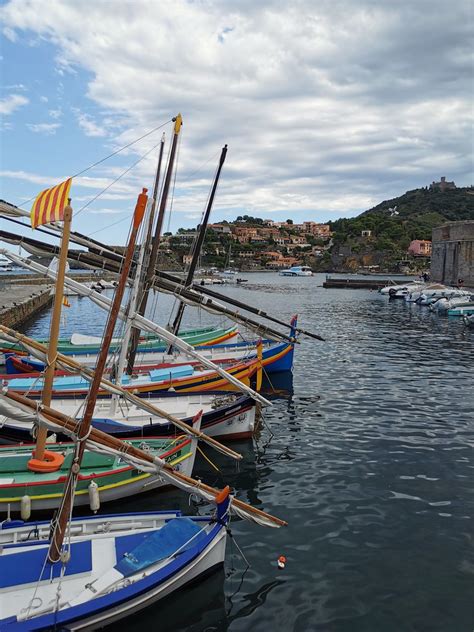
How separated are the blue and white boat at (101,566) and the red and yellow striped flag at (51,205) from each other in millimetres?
6911

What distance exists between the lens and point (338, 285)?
128125mm

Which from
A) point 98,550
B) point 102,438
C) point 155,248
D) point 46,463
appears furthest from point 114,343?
point 98,550

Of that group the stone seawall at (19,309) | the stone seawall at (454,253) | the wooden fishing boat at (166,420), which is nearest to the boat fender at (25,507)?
the wooden fishing boat at (166,420)

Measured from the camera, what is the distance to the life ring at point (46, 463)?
12.9 metres

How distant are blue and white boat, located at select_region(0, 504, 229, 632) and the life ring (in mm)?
2551

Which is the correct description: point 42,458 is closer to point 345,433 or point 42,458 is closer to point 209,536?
point 209,536

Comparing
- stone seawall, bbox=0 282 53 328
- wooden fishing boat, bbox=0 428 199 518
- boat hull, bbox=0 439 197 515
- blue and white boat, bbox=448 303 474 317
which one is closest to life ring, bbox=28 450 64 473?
wooden fishing boat, bbox=0 428 199 518

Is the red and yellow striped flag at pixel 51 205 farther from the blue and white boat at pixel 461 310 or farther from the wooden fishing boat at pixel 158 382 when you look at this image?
the blue and white boat at pixel 461 310

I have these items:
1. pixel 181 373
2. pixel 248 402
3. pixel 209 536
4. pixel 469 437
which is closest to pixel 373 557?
pixel 209 536

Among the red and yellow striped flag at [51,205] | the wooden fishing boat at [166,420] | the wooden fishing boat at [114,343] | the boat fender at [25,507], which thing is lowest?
the boat fender at [25,507]

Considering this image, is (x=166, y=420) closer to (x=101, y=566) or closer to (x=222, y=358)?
(x=101, y=566)

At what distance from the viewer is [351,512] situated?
1387 cm

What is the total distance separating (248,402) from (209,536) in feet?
28.5

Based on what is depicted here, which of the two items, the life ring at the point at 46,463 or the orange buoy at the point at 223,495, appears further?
the life ring at the point at 46,463
